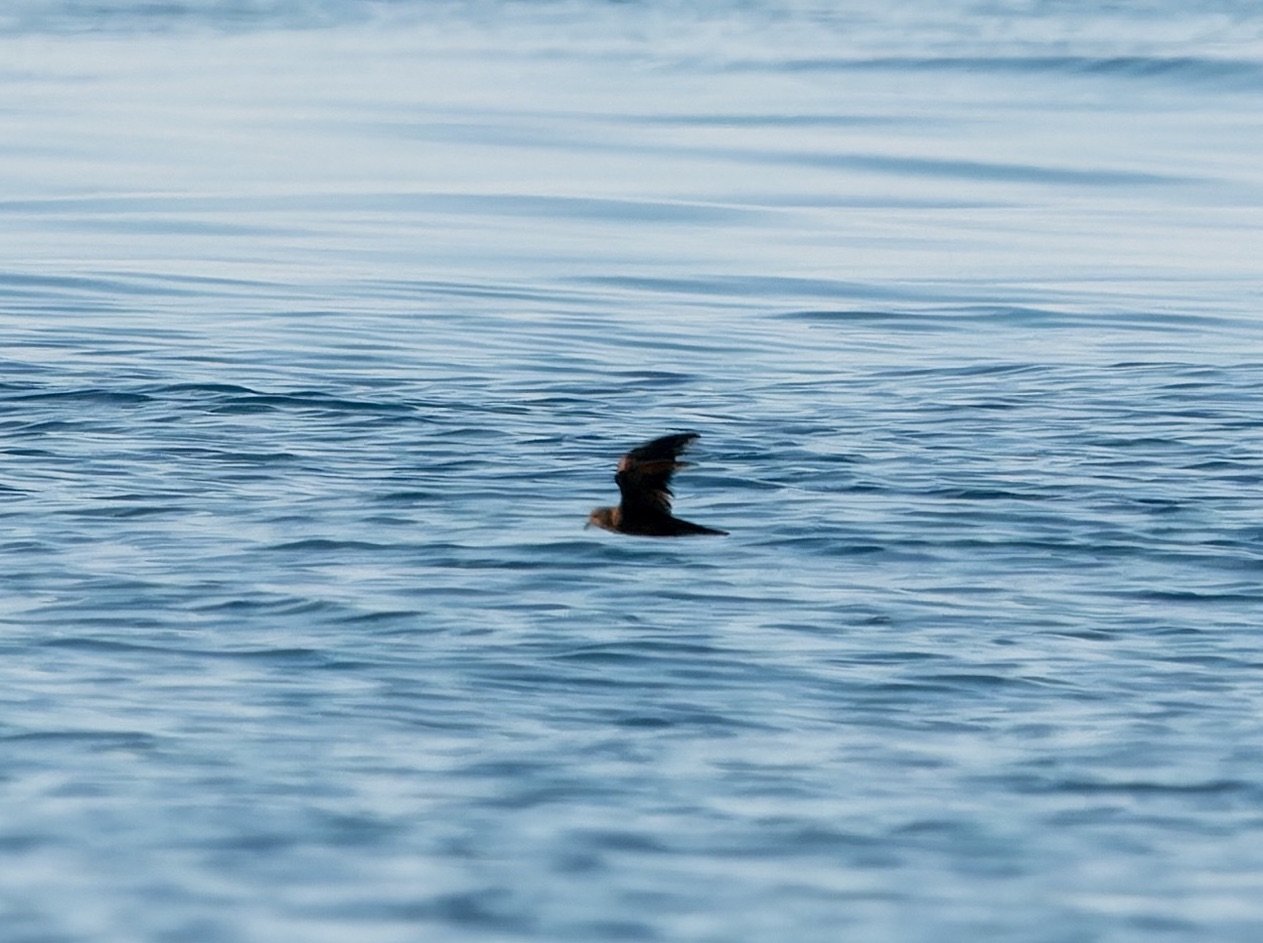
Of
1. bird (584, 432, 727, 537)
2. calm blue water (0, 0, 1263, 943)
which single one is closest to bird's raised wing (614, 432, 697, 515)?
bird (584, 432, 727, 537)

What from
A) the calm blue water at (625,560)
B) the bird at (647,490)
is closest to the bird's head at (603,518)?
the bird at (647,490)

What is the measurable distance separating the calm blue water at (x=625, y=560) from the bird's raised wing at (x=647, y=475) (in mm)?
447

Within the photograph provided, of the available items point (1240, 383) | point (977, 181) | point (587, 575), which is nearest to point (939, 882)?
point (587, 575)

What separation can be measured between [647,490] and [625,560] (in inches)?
44.5

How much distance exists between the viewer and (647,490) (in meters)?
9.48

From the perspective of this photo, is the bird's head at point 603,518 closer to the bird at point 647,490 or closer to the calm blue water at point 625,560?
the bird at point 647,490

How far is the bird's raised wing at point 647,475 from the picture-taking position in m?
9.39

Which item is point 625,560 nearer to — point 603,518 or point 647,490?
point 603,518

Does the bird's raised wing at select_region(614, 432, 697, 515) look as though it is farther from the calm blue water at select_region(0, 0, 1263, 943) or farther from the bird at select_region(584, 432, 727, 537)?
the calm blue water at select_region(0, 0, 1263, 943)

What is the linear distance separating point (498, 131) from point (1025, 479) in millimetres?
18941

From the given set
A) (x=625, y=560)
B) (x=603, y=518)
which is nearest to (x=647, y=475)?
(x=603, y=518)

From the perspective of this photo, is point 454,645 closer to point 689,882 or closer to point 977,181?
point 689,882

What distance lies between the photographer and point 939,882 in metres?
6.69

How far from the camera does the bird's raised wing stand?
939cm
